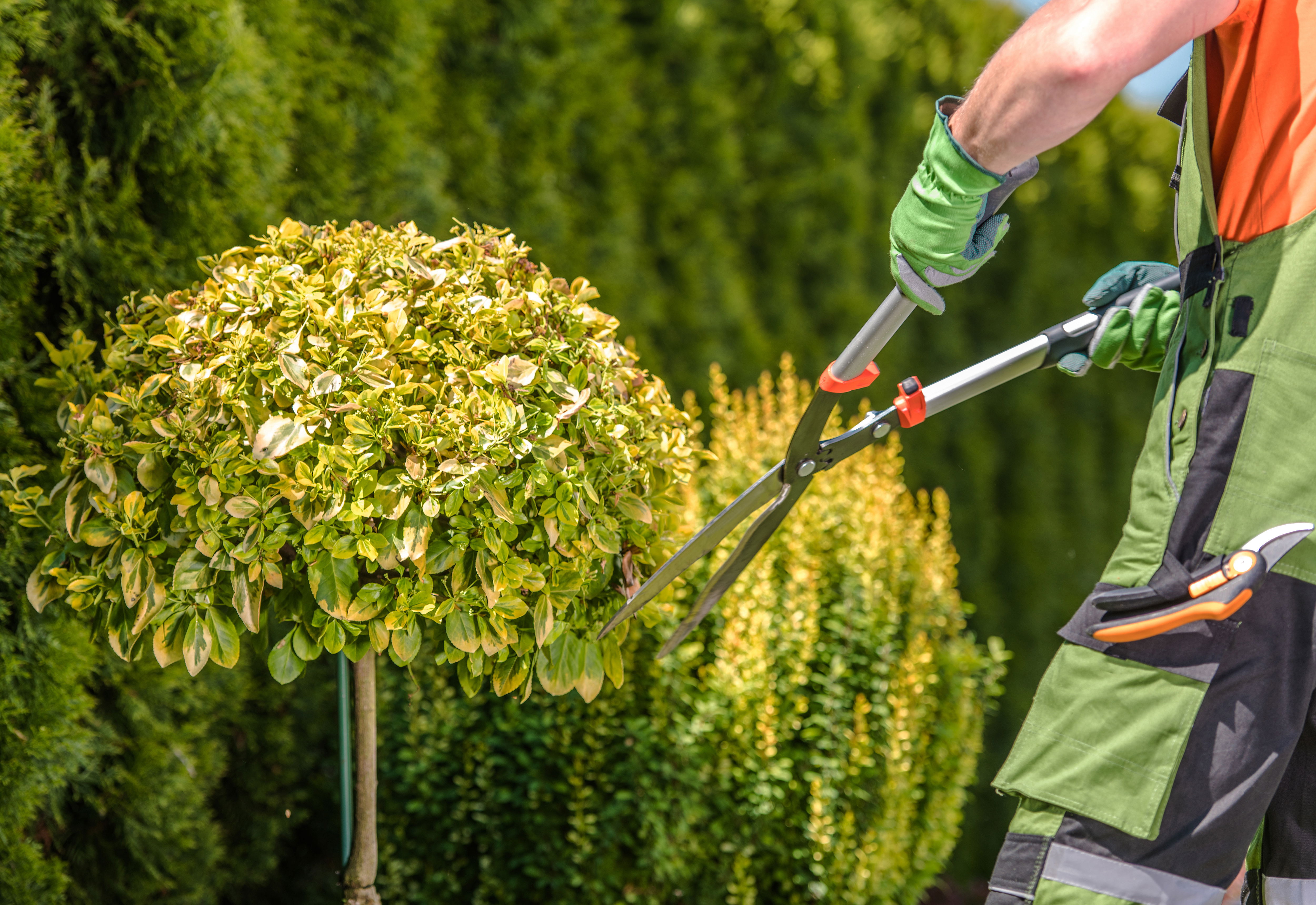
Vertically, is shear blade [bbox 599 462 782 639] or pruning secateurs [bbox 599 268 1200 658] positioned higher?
pruning secateurs [bbox 599 268 1200 658]

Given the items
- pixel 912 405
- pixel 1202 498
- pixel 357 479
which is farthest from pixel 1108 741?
pixel 357 479

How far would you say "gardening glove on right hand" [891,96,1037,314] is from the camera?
122 centimetres

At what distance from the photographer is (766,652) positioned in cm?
226

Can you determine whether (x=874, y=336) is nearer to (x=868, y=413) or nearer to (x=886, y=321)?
(x=886, y=321)

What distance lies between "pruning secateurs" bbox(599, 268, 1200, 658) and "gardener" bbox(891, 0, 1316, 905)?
0.83 ft

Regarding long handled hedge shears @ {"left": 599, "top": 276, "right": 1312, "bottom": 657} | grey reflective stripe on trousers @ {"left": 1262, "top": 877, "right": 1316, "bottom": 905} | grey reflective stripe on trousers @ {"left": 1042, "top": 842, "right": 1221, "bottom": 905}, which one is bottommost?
grey reflective stripe on trousers @ {"left": 1042, "top": 842, "right": 1221, "bottom": 905}

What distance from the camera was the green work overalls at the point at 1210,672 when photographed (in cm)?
111

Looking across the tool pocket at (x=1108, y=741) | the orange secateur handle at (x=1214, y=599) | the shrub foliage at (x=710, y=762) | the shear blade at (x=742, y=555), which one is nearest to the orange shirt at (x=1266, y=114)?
the orange secateur handle at (x=1214, y=599)

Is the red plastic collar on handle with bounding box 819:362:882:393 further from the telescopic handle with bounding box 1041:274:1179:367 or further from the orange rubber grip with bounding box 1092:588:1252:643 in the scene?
the orange rubber grip with bounding box 1092:588:1252:643

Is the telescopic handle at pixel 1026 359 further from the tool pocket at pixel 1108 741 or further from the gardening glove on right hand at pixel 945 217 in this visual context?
the tool pocket at pixel 1108 741

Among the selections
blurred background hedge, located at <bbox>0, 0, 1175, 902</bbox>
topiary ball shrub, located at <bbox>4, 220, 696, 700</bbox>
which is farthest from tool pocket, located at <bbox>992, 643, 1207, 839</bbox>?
blurred background hedge, located at <bbox>0, 0, 1175, 902</bbox>

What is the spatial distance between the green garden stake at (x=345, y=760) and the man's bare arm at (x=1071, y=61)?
131cm

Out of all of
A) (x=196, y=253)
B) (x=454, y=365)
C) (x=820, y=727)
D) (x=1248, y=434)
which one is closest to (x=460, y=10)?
(x=196, y=253)

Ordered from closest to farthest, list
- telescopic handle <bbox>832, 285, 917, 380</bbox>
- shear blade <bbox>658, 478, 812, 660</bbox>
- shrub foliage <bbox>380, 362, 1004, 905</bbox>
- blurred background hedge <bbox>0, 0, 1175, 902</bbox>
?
telescopic handle <bbox>832, 285, 917, 380</bbox> → shear blade <bbox>658, 478, 812, 660</bbox> → blurred background hedge <bbox>0, 0, 1175, 902</bbox> → shrub foliage <bbox>380, 362, 1004, 905</bbox>
